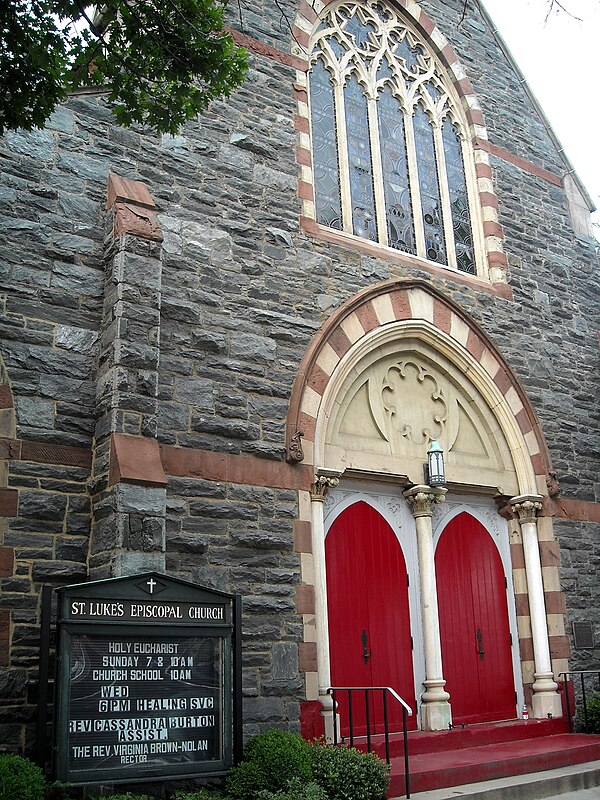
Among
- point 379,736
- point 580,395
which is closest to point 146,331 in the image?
point 379,736

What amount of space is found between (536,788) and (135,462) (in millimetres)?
4906

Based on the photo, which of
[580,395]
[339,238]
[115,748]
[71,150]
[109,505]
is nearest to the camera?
[115,748]

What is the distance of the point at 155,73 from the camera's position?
23.8 ft

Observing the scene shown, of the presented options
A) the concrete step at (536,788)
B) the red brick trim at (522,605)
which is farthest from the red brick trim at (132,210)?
the red brick trim at (522,605)

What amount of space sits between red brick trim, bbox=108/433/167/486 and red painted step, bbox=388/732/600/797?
347cm

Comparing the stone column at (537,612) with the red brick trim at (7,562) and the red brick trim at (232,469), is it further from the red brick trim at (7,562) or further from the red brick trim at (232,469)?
the red brick trim at (7,562)

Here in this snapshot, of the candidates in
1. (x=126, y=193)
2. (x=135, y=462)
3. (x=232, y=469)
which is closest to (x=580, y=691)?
(x=232, y=469)

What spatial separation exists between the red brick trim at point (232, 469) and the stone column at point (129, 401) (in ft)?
2.15

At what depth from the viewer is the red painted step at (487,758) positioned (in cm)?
822

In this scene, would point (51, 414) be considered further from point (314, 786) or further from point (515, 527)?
point (515, 527)

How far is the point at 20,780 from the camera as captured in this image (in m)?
5.81

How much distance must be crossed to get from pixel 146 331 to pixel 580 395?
7.23m

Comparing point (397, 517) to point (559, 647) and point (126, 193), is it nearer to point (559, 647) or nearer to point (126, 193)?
point (559, 647)

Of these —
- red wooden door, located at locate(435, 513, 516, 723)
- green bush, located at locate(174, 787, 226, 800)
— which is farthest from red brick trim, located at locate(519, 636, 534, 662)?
green bush, located at locate(174, 787, 226, 800)
